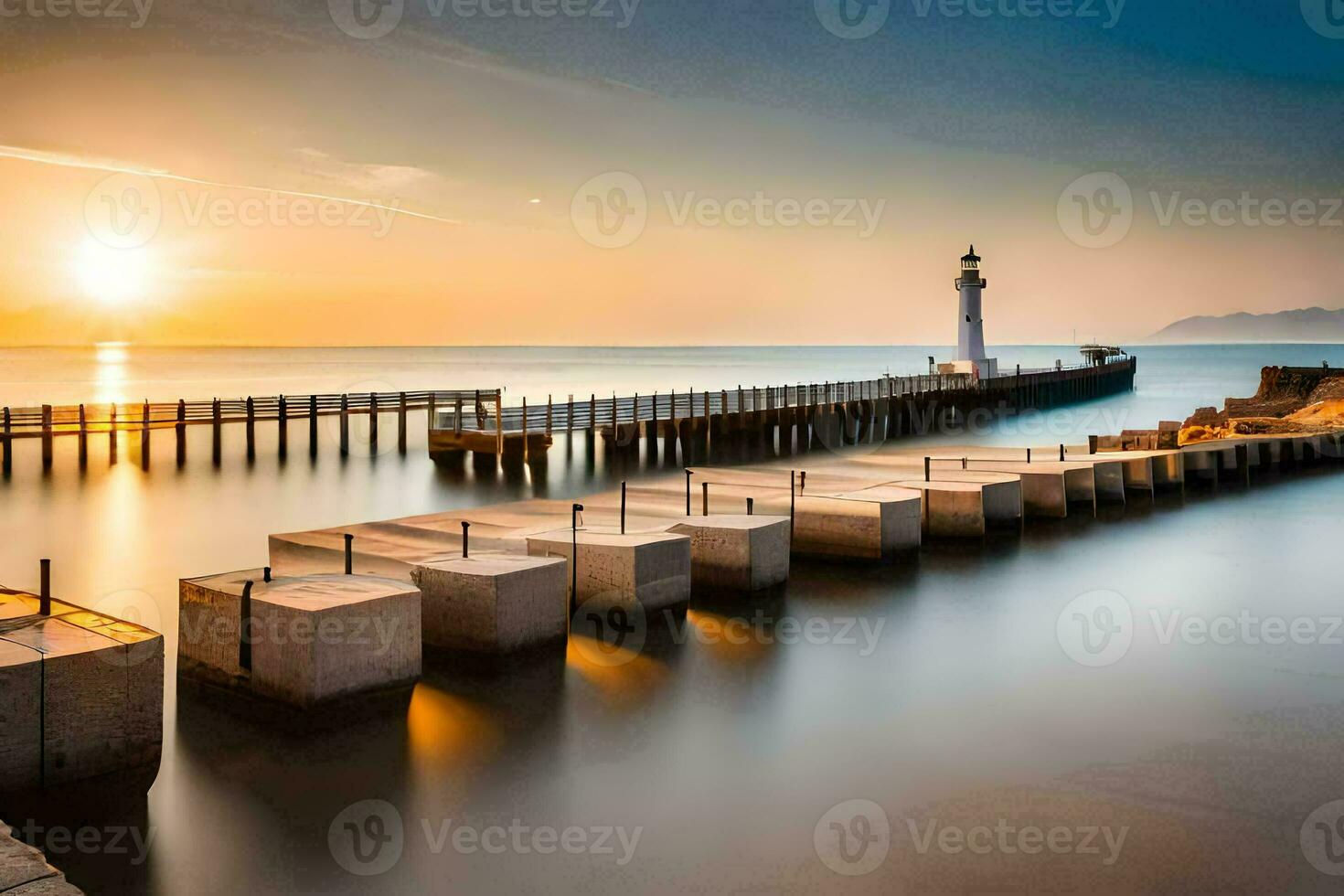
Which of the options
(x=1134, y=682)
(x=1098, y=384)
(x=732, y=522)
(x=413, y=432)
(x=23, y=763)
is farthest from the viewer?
(x=1098, y=384)

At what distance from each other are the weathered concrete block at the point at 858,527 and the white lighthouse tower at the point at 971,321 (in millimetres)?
44134

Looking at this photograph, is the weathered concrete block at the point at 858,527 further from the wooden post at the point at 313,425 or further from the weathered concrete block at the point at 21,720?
the wooden post at the point at 313,425

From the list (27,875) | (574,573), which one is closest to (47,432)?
(574,573)

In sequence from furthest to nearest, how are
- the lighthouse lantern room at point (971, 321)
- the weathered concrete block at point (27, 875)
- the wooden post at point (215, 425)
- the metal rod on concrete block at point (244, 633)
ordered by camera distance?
the lighthouse lantern room at point (971, 321) < the wooden post at point (215, 425) < the metal rod on concrete block at point (244, 633) < the weathered concrete block at point (27, 875)

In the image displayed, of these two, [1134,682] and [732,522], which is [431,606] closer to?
[732,522]

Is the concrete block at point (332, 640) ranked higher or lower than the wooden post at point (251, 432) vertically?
lower

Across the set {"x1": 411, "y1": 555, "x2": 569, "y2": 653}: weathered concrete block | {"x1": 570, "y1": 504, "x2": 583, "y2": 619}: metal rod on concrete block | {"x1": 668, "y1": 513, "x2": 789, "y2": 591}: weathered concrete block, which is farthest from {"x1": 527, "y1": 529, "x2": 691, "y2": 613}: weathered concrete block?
{"x1": 668, "y1": 513, "x2": 789, "y2": 591}: weathered concrete block

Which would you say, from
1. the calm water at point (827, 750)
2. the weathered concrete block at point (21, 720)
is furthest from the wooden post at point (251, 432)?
the weathered concrete block at point (21, 720)

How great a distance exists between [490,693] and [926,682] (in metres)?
4.39

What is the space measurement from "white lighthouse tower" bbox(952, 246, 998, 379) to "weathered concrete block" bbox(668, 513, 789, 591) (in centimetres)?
4702

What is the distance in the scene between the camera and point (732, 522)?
13.4m

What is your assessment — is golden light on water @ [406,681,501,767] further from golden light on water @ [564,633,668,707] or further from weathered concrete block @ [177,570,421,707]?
golden light on water @ [564,633,668,707]

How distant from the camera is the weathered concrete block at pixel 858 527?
1515cm

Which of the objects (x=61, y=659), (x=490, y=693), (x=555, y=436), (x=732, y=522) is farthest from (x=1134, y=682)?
(x=555, y=436)
